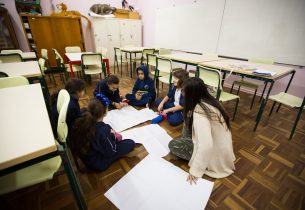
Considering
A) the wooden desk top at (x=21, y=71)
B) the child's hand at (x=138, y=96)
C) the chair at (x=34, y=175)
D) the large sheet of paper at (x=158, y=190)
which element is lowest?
the large sheet of paper at (x=158, y=190)

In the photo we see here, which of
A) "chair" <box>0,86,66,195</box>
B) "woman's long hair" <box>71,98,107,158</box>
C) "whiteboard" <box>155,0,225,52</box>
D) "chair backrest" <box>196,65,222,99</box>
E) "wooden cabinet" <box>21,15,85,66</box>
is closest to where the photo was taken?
"chair" <box>0,86,66,195</box>

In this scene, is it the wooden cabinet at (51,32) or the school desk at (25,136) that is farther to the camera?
the wooden cabinet at (51,32)

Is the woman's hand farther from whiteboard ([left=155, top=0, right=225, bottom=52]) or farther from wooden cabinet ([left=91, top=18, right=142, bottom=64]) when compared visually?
wooden cabinet ([left=91, top=18, right=142, bottom=64])

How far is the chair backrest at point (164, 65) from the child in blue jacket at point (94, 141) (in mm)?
1509

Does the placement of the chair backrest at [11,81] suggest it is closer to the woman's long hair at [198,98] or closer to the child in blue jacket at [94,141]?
the child in blue jacket at [94,141]

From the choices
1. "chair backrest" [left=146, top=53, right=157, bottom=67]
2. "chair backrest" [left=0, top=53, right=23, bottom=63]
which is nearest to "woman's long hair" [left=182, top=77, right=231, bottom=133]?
"chair backrest" [left=146, top=53, right=157, bottom=67]

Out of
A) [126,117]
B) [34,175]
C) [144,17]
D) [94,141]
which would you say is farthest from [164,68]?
[144,17]

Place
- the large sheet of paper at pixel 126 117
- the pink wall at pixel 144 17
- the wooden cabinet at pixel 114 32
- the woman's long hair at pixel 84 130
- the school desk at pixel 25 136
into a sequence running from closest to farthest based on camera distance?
the school desk at pixel 25 136
the woman's long hair at pixel 84 130
the large sheet of paper at pixel 126 117
the pink wall at pixel 144 17
the wooden cabinet at pixel 114 32

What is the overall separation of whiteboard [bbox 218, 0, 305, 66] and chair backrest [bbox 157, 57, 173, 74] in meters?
1.86

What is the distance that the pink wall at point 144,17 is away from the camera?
2.87 metres

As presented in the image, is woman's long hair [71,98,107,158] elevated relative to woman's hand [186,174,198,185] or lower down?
elevated

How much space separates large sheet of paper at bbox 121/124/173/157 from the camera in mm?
1627

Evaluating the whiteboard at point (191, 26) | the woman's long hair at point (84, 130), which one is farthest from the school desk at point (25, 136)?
the whiteboard at point (191, 26)

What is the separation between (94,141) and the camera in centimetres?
128
